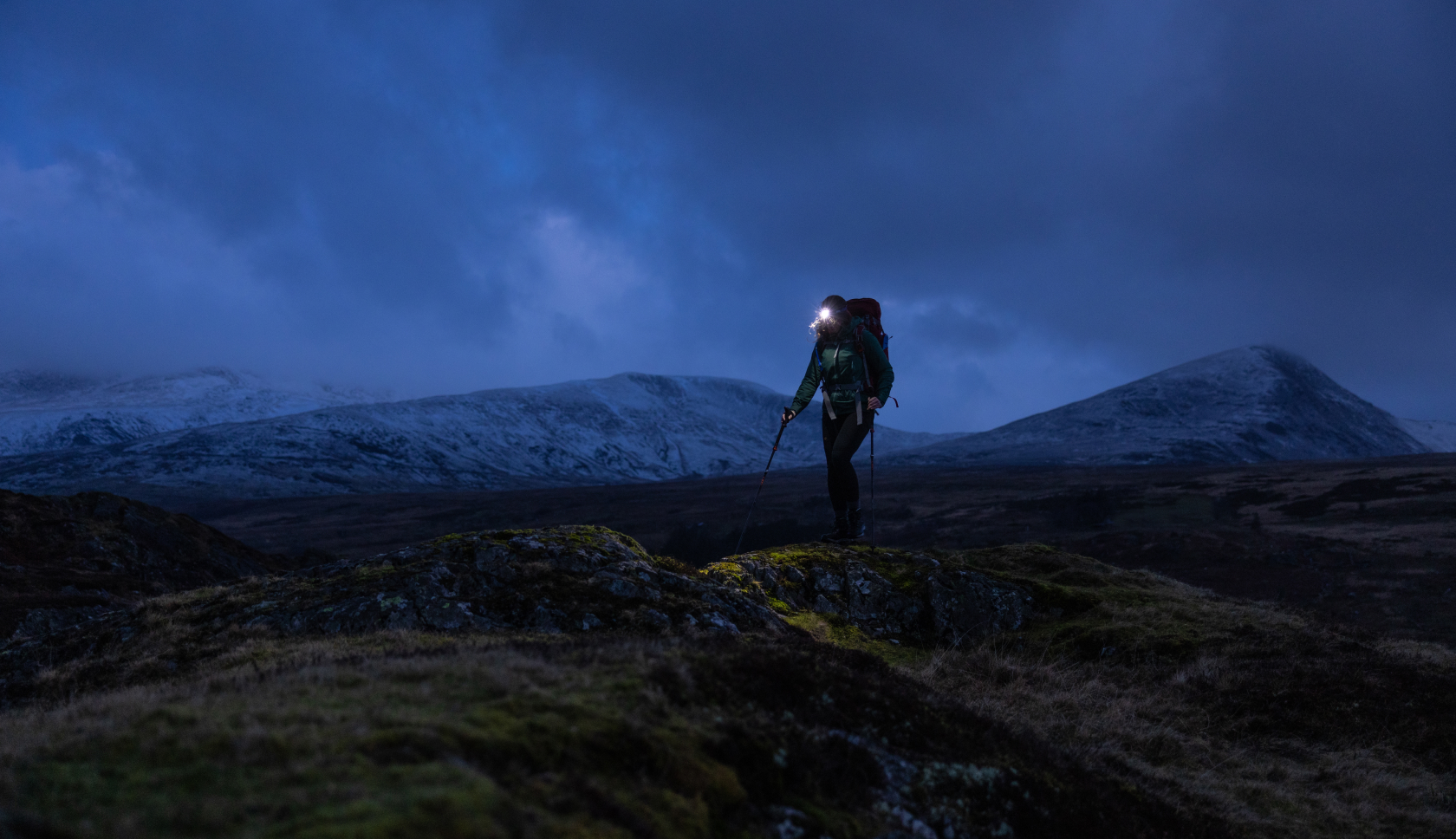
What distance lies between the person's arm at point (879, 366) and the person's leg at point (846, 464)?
2.36ft

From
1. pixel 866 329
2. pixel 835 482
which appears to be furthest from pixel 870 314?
pixel 835 482

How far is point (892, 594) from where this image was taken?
1456 centimetres

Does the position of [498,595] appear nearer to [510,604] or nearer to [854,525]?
[510,604]

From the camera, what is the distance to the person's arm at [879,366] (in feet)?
52.1

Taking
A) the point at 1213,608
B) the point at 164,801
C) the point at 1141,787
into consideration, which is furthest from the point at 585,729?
the point at 1213,608

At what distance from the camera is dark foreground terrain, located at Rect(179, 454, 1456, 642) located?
4350 centimetres

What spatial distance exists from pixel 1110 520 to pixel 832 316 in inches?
2899

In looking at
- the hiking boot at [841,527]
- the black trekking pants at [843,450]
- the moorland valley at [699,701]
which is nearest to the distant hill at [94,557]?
the moorland valley at [699,701]

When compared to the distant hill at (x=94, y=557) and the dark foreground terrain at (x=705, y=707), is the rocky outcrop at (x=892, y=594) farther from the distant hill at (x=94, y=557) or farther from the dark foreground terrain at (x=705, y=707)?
the distant hill at (x=94, y=557)

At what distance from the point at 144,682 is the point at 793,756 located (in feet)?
25.4

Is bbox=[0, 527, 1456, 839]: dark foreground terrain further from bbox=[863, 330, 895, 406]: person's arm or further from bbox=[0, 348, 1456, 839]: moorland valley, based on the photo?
bbox=[863, 330, 895, 406]: person's arm

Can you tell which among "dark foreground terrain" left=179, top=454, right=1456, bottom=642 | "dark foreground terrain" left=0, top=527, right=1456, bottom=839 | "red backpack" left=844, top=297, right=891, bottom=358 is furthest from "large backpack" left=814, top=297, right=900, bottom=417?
"dark foreground terrain" left=179, top=454, right=1456, bottom=642

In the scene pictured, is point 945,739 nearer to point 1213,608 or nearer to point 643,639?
point 643,639

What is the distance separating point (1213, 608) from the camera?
1502cm
